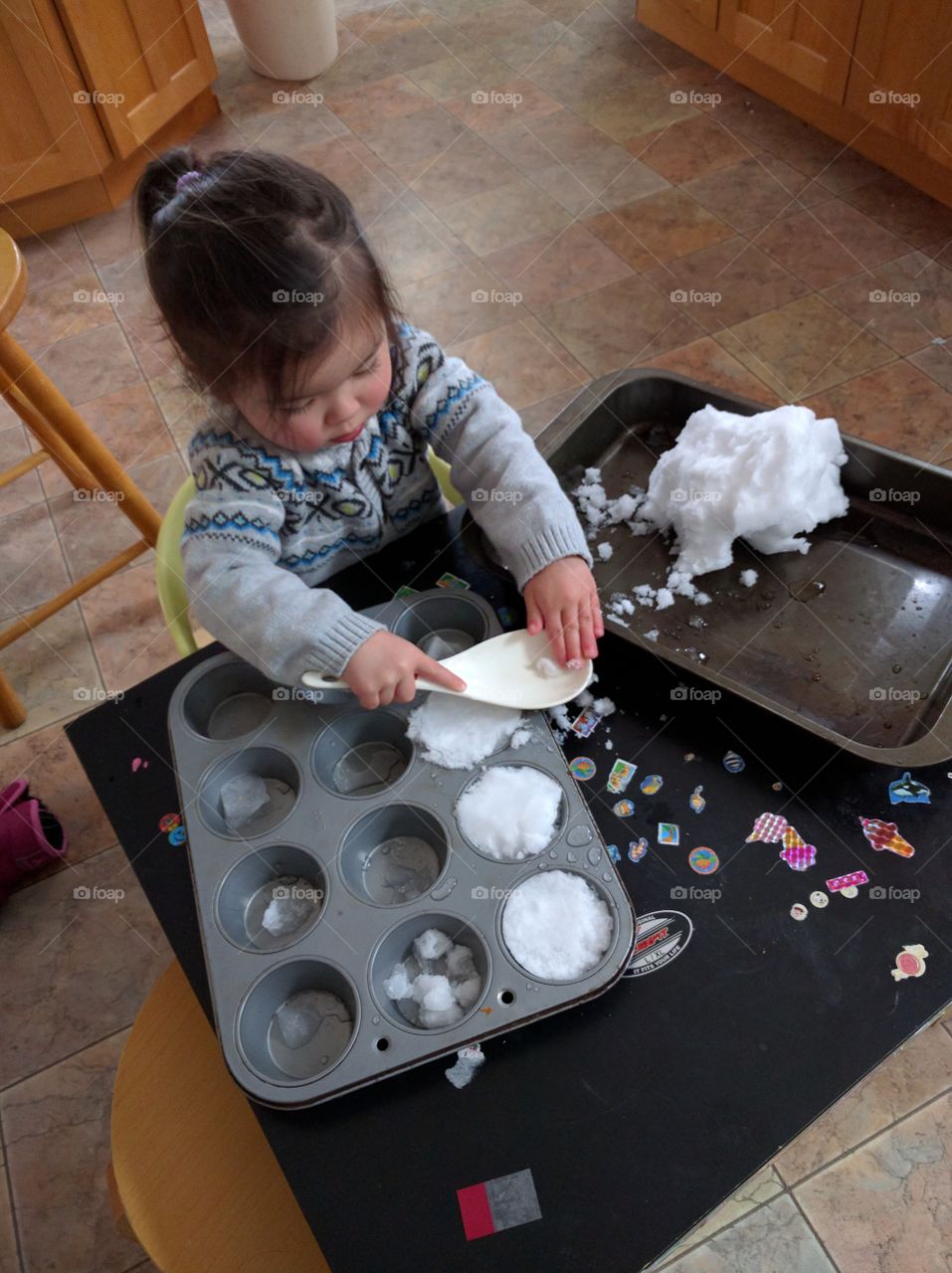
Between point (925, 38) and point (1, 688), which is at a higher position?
point (925, 38)

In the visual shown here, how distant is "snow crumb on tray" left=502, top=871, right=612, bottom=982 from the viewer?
0.62m

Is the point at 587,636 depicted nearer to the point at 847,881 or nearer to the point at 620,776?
the point at 620,776

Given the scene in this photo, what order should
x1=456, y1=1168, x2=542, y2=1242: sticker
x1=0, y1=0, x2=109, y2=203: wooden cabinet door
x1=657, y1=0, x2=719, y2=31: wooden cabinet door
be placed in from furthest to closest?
x1=657, y1=0, x2=719, y2=31: wooden cabinet door, x1=0, y1=0, x2=109, y2=203: wooden cabinet door, x1=456, y1=1168, x2=542, y2=1242: sticker

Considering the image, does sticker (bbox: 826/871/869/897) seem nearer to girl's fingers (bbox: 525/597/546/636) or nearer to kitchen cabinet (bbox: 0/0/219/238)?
girl's fingers (bbox: 525/597/546/636)

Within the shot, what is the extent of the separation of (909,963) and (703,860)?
15cm

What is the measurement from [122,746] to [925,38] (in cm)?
201

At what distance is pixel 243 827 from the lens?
738mm

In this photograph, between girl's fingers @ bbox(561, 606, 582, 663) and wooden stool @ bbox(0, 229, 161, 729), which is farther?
wooden stool @ bbox(0, 229, 161, 729)

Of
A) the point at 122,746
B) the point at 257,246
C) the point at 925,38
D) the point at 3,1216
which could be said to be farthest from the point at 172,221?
the point at 925,38

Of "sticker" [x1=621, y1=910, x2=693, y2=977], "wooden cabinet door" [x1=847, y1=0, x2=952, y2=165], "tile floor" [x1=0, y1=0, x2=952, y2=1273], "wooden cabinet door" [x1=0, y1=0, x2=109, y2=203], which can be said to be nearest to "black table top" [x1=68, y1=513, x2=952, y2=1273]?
"sticker" [x1=621, y1=910, x2=693, y2=977]

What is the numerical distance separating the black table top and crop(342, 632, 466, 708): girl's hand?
0.42 ft

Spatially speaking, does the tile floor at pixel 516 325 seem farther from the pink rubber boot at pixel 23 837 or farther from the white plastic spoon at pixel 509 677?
the white plastic spoon at pixel 509 677

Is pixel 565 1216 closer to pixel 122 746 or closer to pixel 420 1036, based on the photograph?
pixel 420 1036

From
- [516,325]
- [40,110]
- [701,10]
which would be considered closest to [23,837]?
[516,325]
